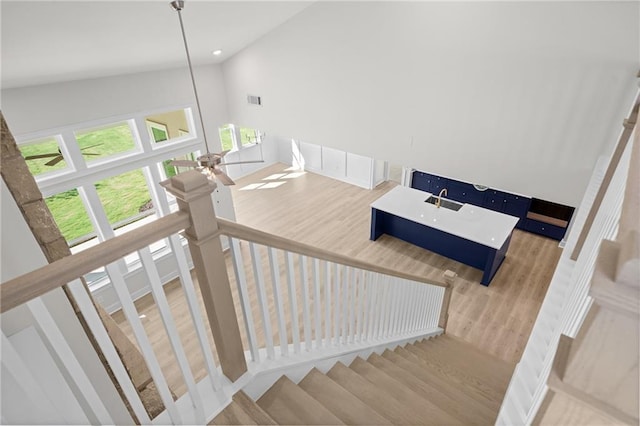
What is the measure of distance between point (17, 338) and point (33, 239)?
0.31m

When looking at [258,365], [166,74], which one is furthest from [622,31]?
[166,74]

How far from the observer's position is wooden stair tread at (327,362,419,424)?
1980 millimetres

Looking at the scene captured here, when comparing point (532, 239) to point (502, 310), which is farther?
point (532, 239)

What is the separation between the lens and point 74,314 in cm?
118

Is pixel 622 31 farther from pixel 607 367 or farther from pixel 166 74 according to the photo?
pixel 166 74

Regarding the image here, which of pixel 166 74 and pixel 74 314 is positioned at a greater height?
pixel 166 74

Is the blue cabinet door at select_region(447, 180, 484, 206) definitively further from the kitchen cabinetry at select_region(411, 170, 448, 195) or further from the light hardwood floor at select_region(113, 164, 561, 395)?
the light hardwood floor at select_region(113, 164, 561, 395)

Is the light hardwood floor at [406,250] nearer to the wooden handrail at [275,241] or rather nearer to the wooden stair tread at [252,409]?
the wooden handrail at [275,241]

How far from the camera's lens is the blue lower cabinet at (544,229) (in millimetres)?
6703

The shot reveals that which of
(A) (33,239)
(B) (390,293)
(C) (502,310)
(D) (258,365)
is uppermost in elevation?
(A) (33,239)

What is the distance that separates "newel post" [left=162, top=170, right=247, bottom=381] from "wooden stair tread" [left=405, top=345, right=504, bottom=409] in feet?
6.76

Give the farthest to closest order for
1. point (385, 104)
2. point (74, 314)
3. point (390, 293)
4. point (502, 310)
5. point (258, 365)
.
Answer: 1. point (502, 310)
2. point (385, 104)
3. point (390, 293)
4. point (258, 365)
5. point (74, 314)

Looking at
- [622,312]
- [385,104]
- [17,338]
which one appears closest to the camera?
[622,312]

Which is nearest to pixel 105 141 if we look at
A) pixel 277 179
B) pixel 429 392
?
pixel 277 179
